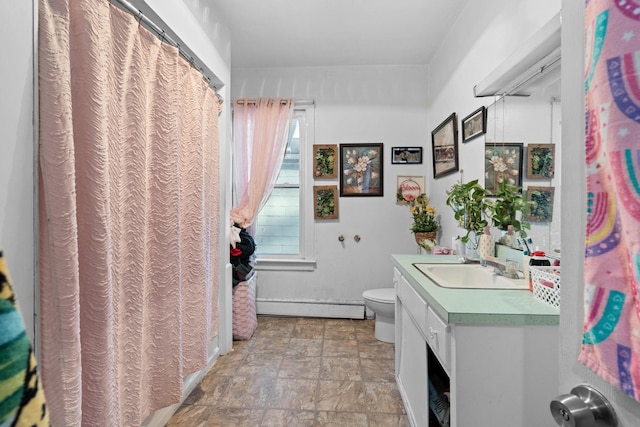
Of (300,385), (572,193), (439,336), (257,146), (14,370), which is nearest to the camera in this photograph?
(14,370)

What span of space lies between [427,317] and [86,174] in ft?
4.56

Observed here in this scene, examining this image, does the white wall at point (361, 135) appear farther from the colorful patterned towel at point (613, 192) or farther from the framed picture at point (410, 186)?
the colorful patterned towel at point (613, 192)

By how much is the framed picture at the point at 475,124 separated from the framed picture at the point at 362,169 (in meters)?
1.05

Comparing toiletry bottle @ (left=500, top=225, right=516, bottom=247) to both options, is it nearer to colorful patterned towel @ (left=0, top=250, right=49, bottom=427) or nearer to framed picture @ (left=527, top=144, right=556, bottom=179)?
framed picture @ (left=527, top=144, right=556, bottom=179)

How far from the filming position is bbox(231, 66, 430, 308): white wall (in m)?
3.28

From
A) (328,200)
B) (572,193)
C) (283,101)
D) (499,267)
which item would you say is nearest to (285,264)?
(328,200)

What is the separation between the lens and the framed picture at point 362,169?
3289 mm

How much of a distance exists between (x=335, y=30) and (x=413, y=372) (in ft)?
8.50

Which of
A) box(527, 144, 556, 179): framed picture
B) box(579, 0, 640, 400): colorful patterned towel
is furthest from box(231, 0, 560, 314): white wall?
box(579, 0, 640, 400): colorful patterned towel

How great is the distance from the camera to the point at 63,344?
928 mm

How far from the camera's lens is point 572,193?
535 mm

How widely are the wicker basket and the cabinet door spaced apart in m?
0.52

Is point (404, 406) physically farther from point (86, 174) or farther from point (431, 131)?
point (431, 131)

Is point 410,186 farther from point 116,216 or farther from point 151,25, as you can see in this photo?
point 116,216
